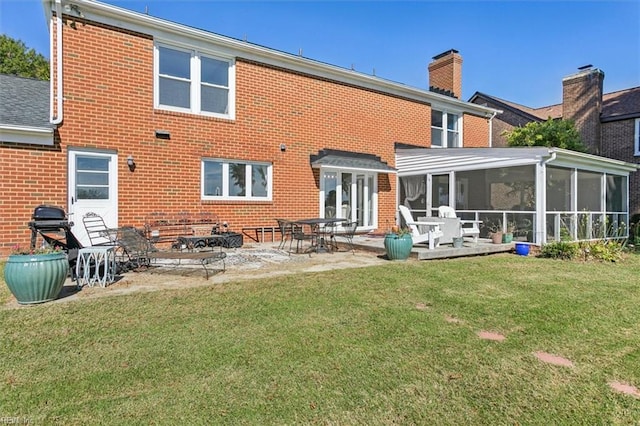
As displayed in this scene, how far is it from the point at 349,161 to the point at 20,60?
29.0 meters

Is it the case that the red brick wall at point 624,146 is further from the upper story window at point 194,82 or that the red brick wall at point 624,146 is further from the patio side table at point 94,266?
the patio side table at point 94,266

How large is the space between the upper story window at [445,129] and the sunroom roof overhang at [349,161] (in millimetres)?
3879

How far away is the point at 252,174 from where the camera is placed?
11906 mm

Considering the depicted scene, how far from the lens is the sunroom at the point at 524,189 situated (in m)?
11.1

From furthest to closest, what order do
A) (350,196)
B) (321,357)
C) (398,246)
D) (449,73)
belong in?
(449,73), (350,196), (398,246), (321,357)

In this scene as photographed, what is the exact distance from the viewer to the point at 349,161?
13375 millimetres

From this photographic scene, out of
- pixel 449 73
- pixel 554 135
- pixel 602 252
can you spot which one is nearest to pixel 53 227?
pixel 602 252

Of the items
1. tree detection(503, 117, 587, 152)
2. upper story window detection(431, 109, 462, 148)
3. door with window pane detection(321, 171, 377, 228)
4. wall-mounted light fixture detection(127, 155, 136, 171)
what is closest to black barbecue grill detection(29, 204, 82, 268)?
wall-mounted light fixture detection(127, 155, 136, 171)

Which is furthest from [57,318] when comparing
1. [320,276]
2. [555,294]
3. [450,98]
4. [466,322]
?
[450,98]

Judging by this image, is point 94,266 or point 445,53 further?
point 445,53

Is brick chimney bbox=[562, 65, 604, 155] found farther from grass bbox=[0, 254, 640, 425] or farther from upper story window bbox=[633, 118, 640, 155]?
grass bbox=[0, 254, 640, 425]

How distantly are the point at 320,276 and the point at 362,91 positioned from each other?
9799mm

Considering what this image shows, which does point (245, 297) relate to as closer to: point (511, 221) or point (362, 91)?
point (511, 221)

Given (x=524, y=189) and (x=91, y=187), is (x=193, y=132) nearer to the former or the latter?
(x=91, y=187)
